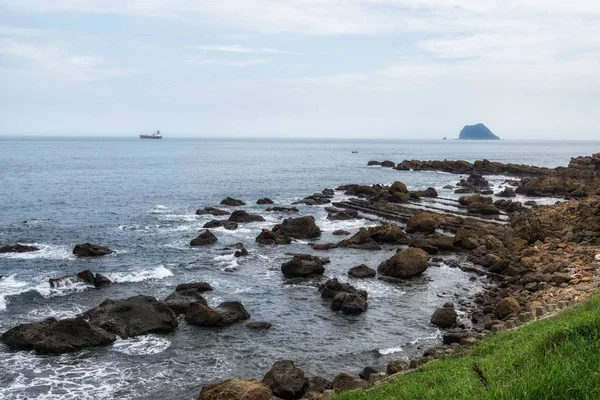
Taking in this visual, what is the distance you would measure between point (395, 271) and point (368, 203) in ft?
93.9

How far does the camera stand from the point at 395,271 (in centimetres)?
3397

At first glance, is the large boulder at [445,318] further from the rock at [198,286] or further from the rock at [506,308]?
the rock at [198,286]

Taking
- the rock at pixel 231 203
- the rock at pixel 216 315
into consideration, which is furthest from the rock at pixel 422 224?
the rock at pixel 231 203

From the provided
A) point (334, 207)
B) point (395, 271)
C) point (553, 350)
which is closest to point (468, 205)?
point (334, 207)

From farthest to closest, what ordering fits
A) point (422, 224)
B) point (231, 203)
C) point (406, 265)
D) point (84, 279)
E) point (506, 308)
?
point (231, 203) < point (422, 224) < point (406, 265) < point (84, 279) < point (506, 308)

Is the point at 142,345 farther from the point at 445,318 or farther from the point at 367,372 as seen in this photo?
the point at 445,318

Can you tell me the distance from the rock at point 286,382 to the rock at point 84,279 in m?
16.7

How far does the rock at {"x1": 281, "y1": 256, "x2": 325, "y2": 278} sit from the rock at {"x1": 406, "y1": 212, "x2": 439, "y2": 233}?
15468mm

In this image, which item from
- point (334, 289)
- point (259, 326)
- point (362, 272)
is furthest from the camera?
point (362, 272)

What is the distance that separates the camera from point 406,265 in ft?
111

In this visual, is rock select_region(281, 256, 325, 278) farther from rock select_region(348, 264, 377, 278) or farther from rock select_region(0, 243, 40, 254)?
rock select_region(0, 243, 40, 254)

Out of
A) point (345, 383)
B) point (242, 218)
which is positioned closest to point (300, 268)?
point (345, 383)

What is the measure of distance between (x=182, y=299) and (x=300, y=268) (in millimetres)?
8813

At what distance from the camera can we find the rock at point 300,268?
33.8 m
